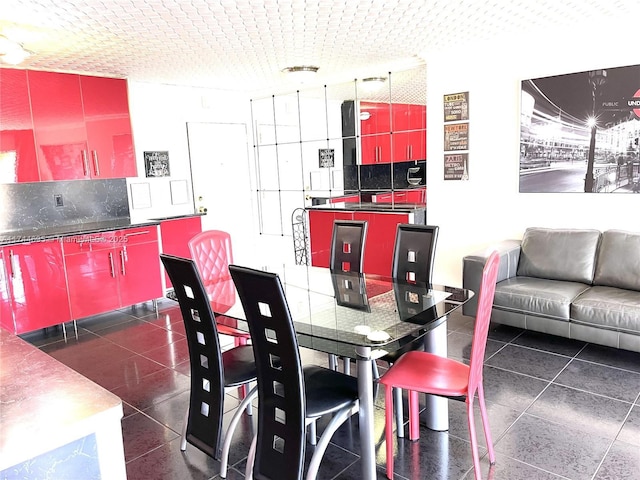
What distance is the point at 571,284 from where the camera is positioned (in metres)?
3.68

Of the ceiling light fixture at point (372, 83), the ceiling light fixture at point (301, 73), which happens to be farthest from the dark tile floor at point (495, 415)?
the ceiling light fixture at point (372, 83)

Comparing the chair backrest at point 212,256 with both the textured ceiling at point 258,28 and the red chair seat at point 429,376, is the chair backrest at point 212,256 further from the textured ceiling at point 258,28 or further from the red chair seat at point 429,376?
the textured ceiling at point 258,28

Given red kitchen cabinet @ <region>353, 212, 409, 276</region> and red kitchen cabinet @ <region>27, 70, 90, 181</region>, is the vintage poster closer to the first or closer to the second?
red kitchen cabinet @ <region>353, 212, 409, 276</region>

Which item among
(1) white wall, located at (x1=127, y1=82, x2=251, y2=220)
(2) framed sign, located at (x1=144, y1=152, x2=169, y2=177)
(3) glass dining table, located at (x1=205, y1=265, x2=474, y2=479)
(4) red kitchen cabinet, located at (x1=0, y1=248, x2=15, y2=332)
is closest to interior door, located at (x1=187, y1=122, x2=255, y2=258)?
(1) white wall, located at (x1=127, y1=82, x2=251, y2=220)

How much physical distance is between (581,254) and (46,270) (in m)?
4.55

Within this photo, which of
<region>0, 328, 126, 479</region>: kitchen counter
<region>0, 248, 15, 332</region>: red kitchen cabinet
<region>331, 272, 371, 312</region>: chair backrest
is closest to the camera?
<region>0, 328, 126, 479</region>: kitchen counter

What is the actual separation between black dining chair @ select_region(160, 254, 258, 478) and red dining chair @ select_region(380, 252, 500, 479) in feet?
2.39

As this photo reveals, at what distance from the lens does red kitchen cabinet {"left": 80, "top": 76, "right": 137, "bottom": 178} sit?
15.7 ft

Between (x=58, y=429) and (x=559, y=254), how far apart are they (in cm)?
379

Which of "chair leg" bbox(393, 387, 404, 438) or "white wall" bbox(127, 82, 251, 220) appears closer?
"chair leg" bbox(393, 387, 404, 438)

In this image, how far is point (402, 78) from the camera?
17.1 ft

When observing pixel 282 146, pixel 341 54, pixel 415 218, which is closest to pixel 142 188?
pixel 282 146

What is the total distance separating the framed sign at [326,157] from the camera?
6.33 meters

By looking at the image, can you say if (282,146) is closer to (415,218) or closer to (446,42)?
(415,218)
